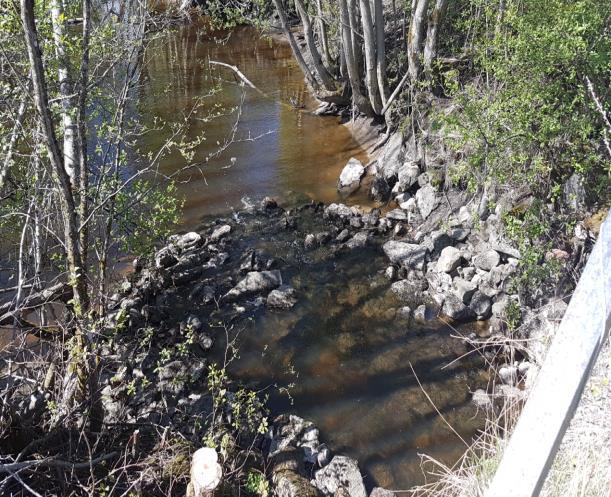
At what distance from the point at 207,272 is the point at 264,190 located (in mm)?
3338

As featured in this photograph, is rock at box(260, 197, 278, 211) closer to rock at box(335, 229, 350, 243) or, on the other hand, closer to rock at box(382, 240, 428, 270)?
rock at box(335, 229, 350, 243)

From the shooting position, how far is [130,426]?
17.0 feet

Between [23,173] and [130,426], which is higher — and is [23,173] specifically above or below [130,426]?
above

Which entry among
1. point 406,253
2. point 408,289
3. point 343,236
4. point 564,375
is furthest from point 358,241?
point 564,375

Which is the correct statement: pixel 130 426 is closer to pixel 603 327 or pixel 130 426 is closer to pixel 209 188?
pixel 603 327

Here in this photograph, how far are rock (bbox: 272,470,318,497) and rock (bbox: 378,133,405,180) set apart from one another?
764 centimetres

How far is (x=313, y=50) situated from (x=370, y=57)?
1.93m

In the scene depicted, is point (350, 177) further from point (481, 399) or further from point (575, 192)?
point (481, 399)

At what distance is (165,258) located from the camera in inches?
358

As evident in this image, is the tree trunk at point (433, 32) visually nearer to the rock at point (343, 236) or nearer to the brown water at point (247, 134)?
the brown water at point (247, 134)

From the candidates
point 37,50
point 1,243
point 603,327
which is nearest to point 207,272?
point 1,243

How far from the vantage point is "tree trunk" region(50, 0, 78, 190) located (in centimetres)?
531

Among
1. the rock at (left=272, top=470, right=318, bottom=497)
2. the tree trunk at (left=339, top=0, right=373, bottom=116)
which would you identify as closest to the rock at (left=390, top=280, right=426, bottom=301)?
the rock at (left=272, top=470, right=318, bottom=497)

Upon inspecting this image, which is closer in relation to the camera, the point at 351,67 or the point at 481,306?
the point at 481,306
